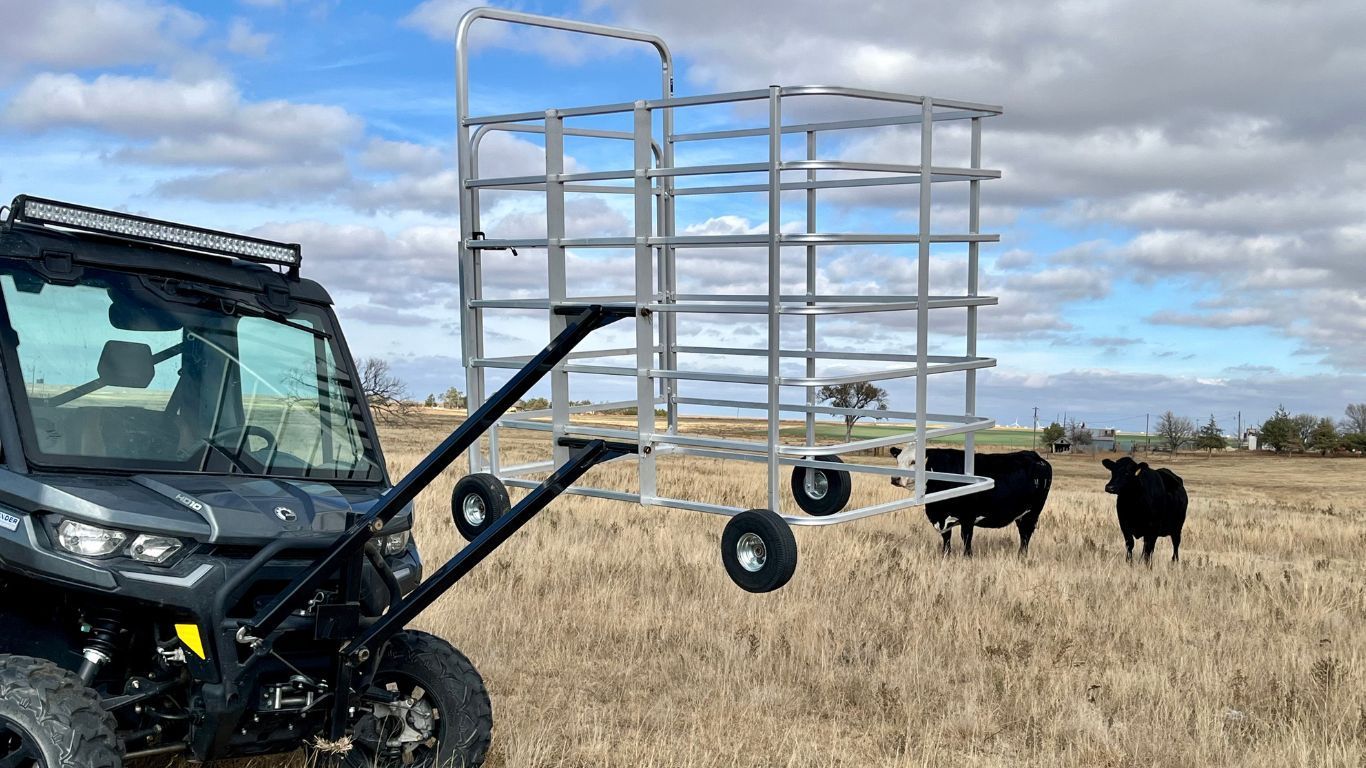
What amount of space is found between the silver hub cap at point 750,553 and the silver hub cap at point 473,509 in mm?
2125

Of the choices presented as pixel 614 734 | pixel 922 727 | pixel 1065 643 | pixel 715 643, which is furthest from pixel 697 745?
pixel 1065 643

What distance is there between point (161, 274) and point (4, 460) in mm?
1044

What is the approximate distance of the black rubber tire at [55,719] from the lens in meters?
4.24

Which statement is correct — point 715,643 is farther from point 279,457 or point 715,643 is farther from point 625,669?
point 279,457

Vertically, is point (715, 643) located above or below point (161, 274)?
below

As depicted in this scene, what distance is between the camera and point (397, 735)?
529cm

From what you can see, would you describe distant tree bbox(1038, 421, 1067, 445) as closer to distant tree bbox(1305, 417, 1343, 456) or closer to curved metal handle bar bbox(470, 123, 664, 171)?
distant tree bbox(1305, 417, 1343, 456)

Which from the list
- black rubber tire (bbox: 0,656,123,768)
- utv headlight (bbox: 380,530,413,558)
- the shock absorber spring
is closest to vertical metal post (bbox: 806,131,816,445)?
utv headlight (bbox: 380,530,413,558)

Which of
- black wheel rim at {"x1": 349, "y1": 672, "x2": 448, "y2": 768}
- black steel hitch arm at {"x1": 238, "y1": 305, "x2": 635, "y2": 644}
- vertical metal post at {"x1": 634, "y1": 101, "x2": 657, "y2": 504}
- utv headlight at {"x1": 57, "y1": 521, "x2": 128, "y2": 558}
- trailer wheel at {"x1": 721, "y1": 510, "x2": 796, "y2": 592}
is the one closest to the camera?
utv headlight at {"x1": 57, "y1": 521, "x2": 128, "y2": 558}

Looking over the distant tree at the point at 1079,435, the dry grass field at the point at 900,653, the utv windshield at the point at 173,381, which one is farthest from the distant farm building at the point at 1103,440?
the utv windshield at the point at 173,381

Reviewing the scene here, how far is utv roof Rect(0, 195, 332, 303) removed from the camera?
508 cm

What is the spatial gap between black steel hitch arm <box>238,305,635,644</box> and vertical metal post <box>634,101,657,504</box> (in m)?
2.13

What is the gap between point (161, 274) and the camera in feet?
17.6

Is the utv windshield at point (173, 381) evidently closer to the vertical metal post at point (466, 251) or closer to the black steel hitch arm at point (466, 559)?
the black steel hitch arm at point (466, 559)
